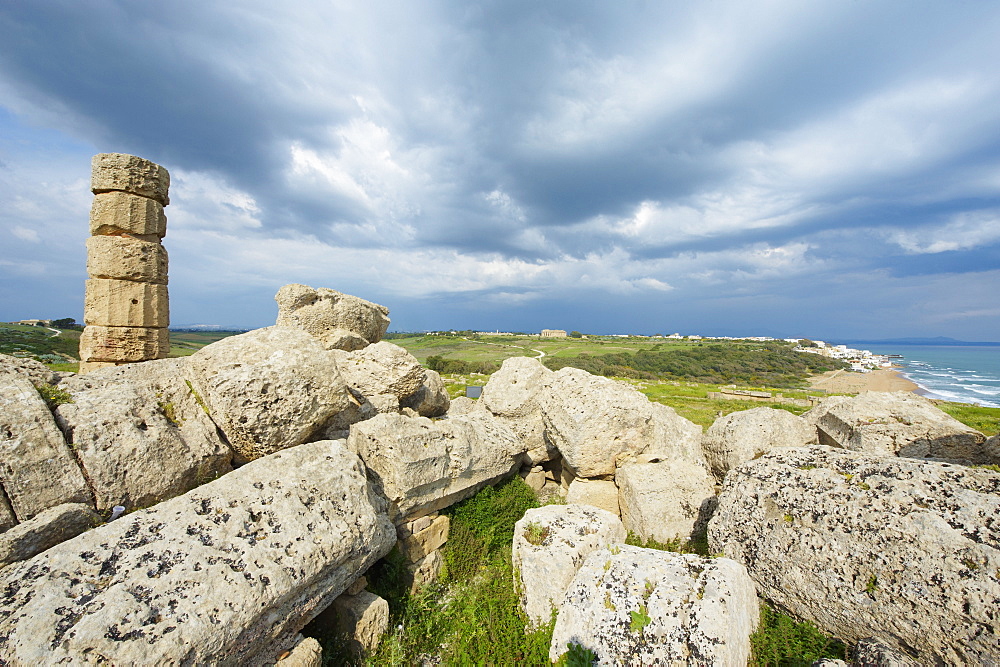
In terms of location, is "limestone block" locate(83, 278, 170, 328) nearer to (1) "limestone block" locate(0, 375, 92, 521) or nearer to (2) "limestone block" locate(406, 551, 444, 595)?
(1) "limestone block" locate(0, 375, 92, 521)

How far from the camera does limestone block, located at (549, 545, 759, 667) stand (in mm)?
3973

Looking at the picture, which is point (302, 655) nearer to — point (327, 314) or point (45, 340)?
point (327, 314)

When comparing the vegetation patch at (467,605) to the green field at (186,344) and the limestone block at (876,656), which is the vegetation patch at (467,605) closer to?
the limestone block at (876,656)

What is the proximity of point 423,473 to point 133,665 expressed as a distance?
3525mm

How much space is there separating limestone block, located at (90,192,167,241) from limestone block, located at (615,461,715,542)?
46.8 ft

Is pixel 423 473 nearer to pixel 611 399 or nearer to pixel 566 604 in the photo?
pixel 566 604

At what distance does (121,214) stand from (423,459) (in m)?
11.9

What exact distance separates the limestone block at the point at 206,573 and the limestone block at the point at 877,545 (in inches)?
191

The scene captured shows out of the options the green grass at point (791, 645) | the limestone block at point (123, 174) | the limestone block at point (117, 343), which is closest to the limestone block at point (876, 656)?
the green grass at point (791, 645)

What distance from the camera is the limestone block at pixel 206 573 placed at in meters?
3.05

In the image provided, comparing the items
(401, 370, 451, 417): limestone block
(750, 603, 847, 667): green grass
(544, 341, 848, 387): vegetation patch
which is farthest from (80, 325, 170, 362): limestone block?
(544, 341, 848, 387): vegetation patch

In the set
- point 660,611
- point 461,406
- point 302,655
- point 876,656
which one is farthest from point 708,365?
point 302,655

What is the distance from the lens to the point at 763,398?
153 ft

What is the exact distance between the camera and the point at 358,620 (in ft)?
16.1
